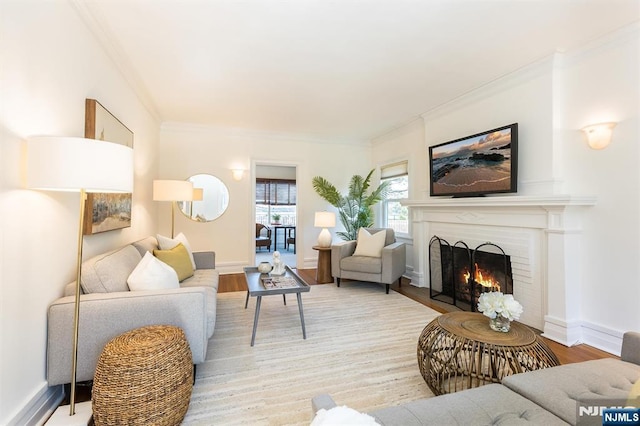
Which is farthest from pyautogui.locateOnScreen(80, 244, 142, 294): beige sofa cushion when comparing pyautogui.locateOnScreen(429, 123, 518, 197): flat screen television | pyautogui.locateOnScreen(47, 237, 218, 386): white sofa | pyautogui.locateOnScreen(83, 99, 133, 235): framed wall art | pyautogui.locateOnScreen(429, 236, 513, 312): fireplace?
pyautogui.locateOnScreen(429, 123, 518, 197): flat screen television

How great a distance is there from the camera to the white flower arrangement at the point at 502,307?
5.75 feet

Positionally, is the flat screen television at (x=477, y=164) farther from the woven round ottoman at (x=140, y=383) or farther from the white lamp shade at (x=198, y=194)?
the white lamp shade at (x=198, y=194)

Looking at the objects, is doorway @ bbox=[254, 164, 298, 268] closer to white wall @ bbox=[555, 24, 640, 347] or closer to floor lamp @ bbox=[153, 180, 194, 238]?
floor lamp @ bbox=[153, 180, 194, 238]

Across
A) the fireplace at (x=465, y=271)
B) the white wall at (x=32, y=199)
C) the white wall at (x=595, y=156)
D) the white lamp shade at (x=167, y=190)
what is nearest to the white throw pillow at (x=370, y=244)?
the fireplace at (x=465, y=271)

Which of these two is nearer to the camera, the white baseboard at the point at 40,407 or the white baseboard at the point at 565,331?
the white baseboard at the point at 40,407

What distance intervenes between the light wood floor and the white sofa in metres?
2.35

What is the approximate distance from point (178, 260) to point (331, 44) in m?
2.56

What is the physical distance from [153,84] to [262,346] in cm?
319

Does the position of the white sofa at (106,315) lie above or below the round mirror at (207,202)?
below

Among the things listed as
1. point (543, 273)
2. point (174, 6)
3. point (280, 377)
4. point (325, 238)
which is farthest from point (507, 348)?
point (325, 238)

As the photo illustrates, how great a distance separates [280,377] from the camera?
209cm

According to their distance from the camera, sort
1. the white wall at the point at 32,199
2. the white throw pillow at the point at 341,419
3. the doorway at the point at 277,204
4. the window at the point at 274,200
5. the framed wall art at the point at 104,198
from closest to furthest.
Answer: the white throw pillow at the point at 341,419 → the white wall at the point at 32,199 → the framed wall art at the point at 104,198 → the doorway at the point at 277,204 → the window at the point at 274,200

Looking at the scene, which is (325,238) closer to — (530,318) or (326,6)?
(530,318)

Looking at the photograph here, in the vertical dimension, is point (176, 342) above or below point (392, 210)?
below
